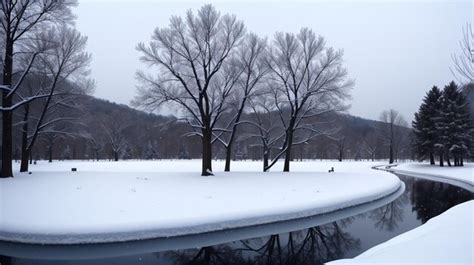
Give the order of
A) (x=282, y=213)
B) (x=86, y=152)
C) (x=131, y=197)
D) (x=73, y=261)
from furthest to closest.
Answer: (x=86, y=152)
(x=131, y=197)
(x=282, y=213)
(x=73, y=261)

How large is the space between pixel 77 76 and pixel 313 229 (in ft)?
65.3

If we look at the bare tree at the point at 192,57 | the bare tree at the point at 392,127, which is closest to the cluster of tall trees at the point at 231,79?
the bare tree at the point at 192,57

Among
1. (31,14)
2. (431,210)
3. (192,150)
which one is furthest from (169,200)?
(192,150)

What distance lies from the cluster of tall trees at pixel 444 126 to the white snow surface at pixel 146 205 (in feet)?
103

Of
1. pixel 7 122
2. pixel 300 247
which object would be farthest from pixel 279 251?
pixel 7 122

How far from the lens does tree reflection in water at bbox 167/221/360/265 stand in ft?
30.0

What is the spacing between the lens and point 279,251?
993 cm

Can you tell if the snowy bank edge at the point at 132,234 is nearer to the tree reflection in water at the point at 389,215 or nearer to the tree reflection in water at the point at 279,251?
the tree reflection in water at the point at 279,251

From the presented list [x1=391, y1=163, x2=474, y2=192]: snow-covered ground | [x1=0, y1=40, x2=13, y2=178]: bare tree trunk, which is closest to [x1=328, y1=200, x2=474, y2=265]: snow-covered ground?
[x1=391, y1=163, x2=474, y2=192]: snow-covered ground

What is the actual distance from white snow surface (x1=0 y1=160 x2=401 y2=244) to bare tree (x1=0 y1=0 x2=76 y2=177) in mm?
2510

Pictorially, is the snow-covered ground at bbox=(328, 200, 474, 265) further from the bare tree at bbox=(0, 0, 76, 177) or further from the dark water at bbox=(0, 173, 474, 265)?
the bare tree at bbox=(0, 0, 76, 177)

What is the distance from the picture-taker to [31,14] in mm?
19219

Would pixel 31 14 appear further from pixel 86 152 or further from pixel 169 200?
pixel 86 152

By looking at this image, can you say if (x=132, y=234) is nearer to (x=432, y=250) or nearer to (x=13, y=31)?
(x=432, y=250)
